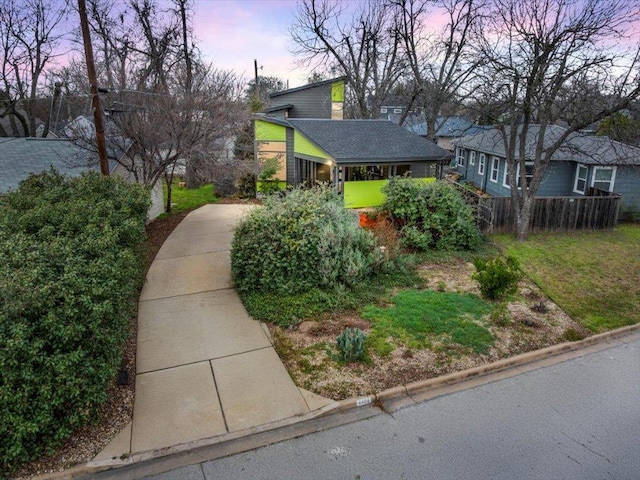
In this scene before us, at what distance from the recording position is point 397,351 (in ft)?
22.9

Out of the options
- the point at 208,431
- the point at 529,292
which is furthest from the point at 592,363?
the point at 208,431

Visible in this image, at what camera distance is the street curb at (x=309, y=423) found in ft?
15.1

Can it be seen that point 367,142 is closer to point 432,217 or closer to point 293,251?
point 432,217

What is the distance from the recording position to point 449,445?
5070 mm

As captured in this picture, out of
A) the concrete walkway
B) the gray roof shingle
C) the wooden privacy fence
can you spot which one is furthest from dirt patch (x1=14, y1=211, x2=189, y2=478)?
the gray roof shingle

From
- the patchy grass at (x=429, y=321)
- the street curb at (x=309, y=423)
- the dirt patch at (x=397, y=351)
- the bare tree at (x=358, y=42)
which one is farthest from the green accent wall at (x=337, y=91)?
the street curb at (x=309, y=423)

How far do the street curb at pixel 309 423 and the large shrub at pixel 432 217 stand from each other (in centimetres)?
537

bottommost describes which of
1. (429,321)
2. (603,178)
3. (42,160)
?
(429,321)

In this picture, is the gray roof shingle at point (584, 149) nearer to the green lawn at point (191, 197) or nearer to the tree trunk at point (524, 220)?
the tree trunk at point (524, 220)

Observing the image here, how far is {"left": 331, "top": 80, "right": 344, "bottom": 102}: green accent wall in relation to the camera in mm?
23527

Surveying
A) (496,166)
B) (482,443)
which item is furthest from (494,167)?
(482,443)

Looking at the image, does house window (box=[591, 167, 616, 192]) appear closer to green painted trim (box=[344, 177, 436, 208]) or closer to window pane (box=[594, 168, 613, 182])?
window pane (box=[594, 168, 613, 182])

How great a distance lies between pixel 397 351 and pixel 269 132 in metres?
16.2

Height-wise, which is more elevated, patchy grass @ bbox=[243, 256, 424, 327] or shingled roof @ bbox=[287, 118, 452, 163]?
shingled roof @ bbox=[287, 118, 452, 163]
